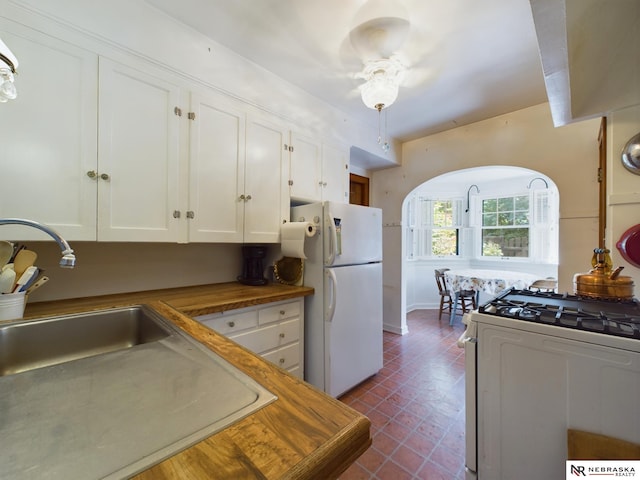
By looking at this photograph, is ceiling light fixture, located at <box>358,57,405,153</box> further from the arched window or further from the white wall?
the arched window

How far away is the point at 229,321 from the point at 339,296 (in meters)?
0.85

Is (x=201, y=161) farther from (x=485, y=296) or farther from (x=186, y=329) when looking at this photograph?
(x=485, y=296)

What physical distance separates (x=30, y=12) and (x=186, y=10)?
736 mm

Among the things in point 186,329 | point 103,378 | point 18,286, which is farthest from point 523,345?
point 18,286

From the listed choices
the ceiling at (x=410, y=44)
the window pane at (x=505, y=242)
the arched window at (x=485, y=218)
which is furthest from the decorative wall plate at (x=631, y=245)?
the window pane at (x=505, y=242)

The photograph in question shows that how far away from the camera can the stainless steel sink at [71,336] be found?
982mm

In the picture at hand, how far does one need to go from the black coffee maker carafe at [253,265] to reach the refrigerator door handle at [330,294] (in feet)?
1.83

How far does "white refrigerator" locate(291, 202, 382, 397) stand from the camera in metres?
2.05

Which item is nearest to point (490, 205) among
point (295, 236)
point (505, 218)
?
point (505, 218)

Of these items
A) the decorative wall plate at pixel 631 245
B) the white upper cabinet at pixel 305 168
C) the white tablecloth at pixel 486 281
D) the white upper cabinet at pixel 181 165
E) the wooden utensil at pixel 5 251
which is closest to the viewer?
the wooden utensil at pixel 5 251

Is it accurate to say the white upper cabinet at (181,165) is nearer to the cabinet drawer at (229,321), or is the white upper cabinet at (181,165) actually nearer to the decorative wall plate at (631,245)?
the cabinet drawer at (229,321)

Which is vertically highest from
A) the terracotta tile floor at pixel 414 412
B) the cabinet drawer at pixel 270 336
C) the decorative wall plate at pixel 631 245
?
the decorative wall plate at pixel 631 245

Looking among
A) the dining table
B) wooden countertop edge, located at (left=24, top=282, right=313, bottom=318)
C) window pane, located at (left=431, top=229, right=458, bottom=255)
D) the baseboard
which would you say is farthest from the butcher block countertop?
window pane, located at (left=431, top=229, right=458, bottom=255)

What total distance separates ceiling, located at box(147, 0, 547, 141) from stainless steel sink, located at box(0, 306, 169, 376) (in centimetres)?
179
